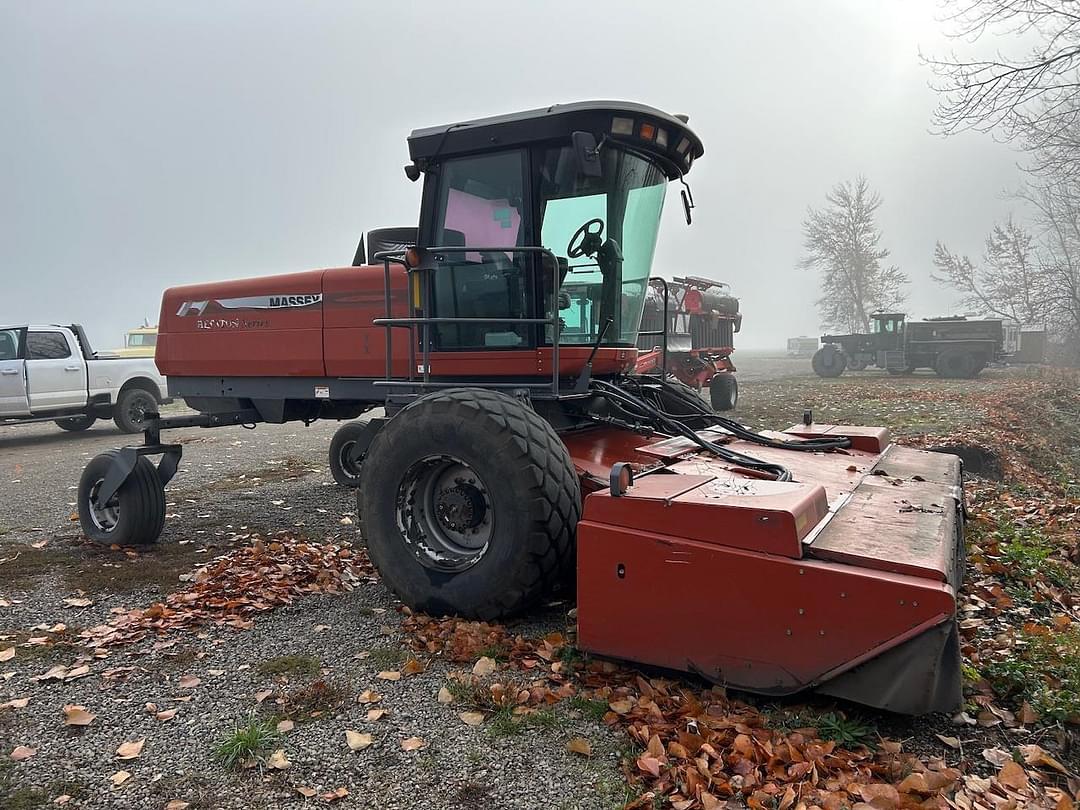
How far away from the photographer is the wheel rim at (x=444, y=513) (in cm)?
395

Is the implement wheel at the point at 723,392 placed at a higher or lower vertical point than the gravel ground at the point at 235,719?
higher

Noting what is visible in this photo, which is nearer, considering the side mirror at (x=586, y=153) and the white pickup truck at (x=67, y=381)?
the side mirror at (x=586, y=153)

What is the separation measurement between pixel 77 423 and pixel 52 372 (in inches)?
75.1

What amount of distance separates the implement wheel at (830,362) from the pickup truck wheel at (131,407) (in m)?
26.4

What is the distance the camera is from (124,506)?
5.74 meters

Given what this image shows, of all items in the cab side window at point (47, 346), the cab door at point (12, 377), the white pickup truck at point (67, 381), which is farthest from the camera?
the cab side window at point (47, 346)

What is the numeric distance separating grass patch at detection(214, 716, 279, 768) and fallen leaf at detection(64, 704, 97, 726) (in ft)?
2.24

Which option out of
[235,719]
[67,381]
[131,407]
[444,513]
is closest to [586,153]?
[444,513]

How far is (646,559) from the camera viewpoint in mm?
3160

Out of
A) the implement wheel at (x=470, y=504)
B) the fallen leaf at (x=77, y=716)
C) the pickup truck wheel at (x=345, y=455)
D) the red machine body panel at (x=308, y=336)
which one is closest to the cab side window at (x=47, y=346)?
the pickup truck wheel at (x=345, y=455)

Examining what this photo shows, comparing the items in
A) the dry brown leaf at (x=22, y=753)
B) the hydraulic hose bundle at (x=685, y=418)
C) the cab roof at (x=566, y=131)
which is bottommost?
the dry brown leaf at (x=22, y=753)

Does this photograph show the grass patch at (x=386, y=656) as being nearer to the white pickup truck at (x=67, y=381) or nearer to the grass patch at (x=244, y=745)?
the grass patch at (x=244, y=745)

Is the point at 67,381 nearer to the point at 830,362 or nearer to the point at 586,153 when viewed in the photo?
the point at 586,153

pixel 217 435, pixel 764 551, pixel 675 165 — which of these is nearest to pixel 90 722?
pixel 764 551
